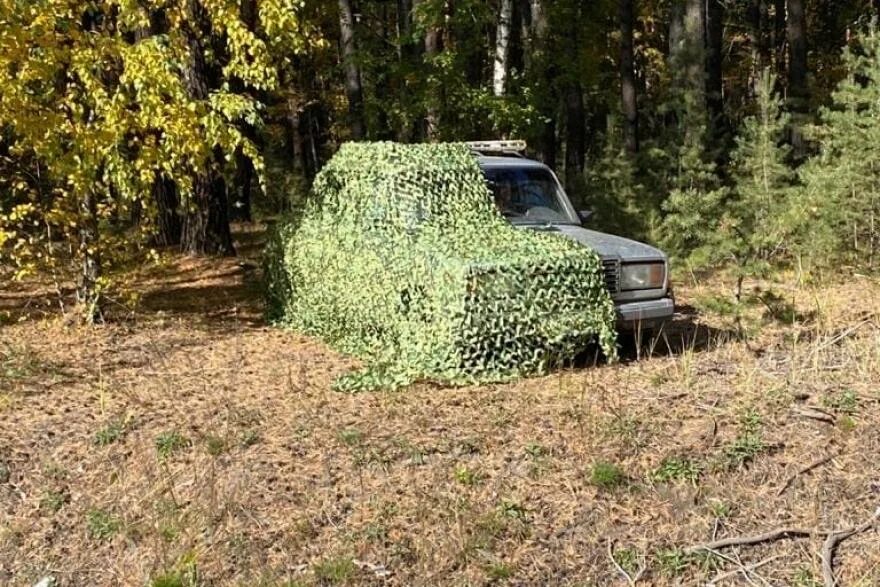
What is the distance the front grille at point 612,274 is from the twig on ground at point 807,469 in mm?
2557

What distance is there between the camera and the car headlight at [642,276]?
7500 mm

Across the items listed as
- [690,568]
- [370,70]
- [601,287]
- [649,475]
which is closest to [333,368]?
[601,287]

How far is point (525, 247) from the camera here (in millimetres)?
6984

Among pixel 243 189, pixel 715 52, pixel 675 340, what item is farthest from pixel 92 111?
pixel 715 52

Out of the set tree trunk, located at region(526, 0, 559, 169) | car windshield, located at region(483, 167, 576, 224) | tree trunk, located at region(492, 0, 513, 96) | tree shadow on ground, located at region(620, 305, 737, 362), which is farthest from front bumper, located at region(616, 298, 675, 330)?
tree trunk, located at region(492, 0, 513, 96)

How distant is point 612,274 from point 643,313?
0.46 metres

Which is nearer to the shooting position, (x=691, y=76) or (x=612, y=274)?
(x=612, y=274)

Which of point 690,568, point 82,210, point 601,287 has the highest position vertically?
point 82,210

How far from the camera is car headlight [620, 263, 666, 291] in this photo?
7.50 metres

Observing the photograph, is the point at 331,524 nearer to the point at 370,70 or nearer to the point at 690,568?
the point at 690,568

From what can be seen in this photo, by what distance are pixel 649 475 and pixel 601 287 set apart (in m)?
2.24

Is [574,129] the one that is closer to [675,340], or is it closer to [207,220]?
[207,220]

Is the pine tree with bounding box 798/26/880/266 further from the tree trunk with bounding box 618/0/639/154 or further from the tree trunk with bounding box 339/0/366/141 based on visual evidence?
the tree trunk with bounding box 618/0/639/154

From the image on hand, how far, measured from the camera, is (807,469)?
505 cm
